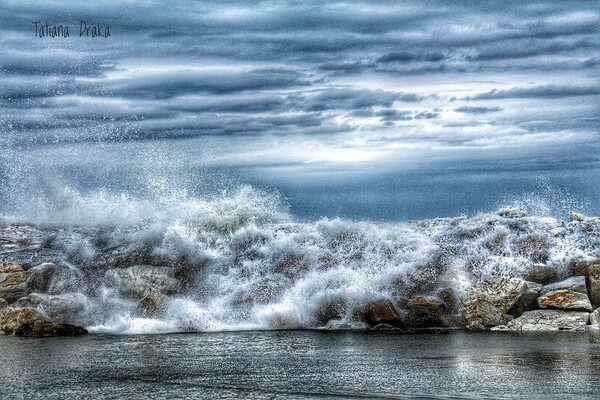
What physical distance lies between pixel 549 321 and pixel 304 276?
538 centimetres

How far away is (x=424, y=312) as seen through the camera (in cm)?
1559

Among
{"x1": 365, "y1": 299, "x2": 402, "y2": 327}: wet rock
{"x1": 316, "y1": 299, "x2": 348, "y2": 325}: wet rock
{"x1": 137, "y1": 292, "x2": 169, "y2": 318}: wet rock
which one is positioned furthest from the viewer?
{"x1": 137, "y1": 292, "x2": 169, "y2": 318}: wet rock

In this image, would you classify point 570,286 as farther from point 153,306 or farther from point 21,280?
point 21,280

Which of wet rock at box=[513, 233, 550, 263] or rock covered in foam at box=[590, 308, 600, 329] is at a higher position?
wet rock at box=[513, 233, 550, 263]

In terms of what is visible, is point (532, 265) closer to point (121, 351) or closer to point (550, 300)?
point (550, 300)

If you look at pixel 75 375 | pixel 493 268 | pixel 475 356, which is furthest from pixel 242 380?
pixel 493 268

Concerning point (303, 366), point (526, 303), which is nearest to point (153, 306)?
point (303, 366)

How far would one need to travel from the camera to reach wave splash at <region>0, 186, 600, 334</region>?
53.9ft

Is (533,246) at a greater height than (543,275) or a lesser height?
greater

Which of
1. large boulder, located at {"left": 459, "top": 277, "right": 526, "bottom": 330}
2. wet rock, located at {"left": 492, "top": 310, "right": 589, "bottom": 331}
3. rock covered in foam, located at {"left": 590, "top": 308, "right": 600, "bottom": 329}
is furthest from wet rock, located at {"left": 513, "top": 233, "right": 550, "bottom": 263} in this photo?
rock covered in foam, located at {"left": 590, "top": 308, "right": 600, "bottom": 329}

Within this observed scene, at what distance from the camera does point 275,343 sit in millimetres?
13719

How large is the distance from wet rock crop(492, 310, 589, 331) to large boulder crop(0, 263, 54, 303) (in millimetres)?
10246

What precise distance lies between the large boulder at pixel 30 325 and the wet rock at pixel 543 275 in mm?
9223

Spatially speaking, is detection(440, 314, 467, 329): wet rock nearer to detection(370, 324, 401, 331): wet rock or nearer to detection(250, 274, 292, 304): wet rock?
detection(370, 324, 401, 331): wet rock
